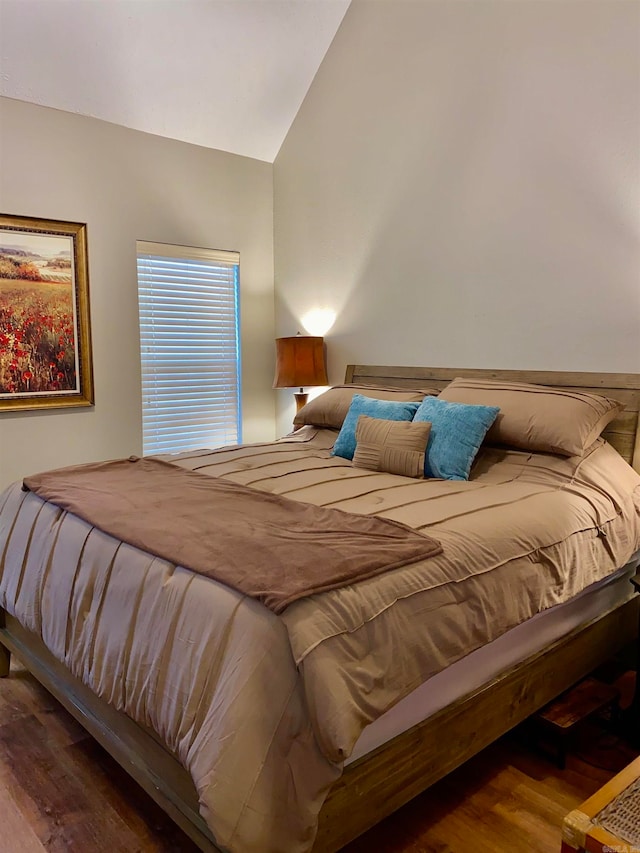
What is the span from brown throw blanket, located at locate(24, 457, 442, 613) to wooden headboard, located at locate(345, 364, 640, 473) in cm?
139

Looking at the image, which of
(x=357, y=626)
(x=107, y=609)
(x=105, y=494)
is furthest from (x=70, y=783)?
(x=357, y=626)

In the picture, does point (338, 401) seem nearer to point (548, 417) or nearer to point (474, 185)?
point (548, 417)

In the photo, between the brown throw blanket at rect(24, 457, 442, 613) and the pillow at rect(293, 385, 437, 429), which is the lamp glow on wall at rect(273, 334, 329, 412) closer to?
the pillow at rect(293, 385, 437, 429)

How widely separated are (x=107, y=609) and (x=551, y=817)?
4.55 ft

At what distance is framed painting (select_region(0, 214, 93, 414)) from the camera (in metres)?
3.39

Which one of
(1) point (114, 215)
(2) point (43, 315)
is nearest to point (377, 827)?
(2) point (43, 315)

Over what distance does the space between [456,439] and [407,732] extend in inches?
49.5

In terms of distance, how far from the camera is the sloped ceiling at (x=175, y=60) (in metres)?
3.18

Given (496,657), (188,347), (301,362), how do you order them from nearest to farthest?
(496,657)
(301,362)
(188,347)

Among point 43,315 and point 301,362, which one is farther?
point 301,362

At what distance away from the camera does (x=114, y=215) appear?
3.78 m

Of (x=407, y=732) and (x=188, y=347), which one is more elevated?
(x=188, y=347)

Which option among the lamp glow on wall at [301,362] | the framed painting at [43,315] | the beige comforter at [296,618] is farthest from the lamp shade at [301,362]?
the beige comforter at [296,618]

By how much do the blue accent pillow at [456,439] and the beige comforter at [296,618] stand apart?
3.7 inches
